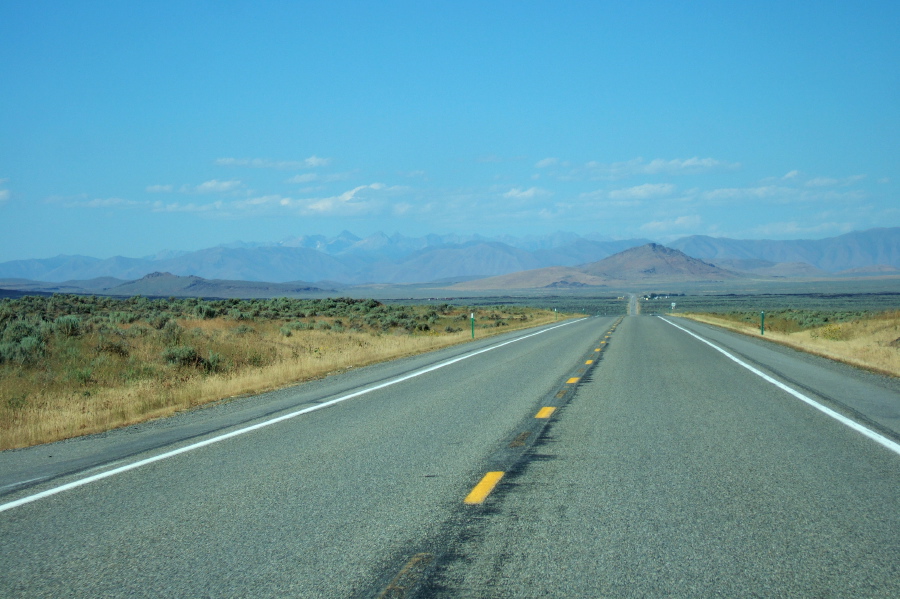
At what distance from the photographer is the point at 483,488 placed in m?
6.19

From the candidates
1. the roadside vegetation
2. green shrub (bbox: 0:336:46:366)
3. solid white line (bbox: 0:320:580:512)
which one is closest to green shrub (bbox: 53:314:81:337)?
the roadside vegetation

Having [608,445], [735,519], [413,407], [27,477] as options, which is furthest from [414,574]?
[413,407]

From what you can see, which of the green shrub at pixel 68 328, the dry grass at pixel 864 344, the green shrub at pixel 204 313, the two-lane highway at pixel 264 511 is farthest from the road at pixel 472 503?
the green shrub at pixel 204 313

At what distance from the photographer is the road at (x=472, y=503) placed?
4375 millimetres

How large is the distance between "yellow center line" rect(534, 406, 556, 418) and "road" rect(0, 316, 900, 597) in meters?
0.10

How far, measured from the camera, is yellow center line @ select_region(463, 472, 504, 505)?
585cm

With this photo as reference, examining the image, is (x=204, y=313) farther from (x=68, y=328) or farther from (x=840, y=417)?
(x=840, y=417)

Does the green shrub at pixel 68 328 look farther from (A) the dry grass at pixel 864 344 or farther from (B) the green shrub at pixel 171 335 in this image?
(A) the dry grass at pixel 864 344

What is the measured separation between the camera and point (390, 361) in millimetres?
20203

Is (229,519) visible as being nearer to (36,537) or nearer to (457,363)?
(36,537)

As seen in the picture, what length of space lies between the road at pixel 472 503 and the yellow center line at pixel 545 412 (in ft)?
0.32

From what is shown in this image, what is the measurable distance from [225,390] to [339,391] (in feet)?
6.86

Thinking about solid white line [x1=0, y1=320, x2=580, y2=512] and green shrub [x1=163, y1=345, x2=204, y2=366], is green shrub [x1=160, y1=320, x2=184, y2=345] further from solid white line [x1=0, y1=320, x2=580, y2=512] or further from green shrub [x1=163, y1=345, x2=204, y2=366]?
solid white line [x1=0, y1=320, x2=580, y2=512]

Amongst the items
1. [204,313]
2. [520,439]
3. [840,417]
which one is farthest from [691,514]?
[204,313]
